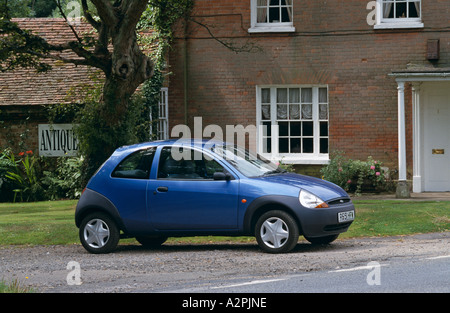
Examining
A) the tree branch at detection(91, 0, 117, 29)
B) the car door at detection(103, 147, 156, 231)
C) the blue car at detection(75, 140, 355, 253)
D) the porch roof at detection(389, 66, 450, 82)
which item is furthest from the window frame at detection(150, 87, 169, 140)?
the car door at detection(103, 147, 156, 231)

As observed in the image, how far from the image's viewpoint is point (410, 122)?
1980 centimetres

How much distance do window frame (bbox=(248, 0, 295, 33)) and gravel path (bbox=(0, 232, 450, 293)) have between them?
9.10 metres

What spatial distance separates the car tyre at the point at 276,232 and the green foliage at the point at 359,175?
9.20 m

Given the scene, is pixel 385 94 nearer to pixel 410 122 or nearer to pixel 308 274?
pixel 410 122

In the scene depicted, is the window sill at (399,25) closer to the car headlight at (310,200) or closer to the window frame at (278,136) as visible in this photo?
the window frame at (278,136)

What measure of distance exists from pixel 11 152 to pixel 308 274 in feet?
48.5

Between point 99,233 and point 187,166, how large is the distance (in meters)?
1.65

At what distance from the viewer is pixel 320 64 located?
20.2m

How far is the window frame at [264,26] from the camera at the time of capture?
2033cm

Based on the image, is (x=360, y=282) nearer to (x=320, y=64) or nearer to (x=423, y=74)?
(x=423, y=74)

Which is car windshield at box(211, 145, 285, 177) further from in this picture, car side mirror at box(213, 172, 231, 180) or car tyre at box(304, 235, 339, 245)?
car tyre at box(304, 235, 339, 245)

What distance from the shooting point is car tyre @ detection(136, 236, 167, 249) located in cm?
1239

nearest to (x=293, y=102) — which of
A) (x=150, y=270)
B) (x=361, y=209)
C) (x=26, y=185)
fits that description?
(x=361, y=209)

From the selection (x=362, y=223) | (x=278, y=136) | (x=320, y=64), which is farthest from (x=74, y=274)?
(x=320, y=64)
